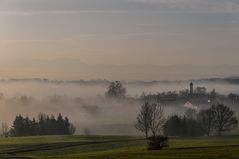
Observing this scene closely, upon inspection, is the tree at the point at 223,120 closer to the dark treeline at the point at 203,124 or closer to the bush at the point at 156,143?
the dark treeline at the point at 203,124

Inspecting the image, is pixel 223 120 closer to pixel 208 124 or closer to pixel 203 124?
pixel 208 124

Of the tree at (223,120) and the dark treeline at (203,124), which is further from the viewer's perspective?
the tree at (223,120)

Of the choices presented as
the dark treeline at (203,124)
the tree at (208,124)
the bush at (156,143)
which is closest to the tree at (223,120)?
the dark treeline at (203,124)

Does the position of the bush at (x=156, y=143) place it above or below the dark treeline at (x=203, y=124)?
below


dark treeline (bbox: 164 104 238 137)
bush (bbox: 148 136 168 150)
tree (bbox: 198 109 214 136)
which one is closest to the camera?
bush (bbox: 148 136 168 150)

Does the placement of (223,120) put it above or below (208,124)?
above

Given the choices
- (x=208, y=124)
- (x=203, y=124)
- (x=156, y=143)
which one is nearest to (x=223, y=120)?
(x=208, y=124)

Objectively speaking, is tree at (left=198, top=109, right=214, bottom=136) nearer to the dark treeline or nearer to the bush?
the dark treeline

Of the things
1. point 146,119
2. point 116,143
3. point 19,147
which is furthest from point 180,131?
point 19,147

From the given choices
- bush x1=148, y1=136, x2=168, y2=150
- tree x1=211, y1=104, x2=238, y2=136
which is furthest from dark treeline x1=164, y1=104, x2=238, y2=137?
bush x1=148, y1=136, x2=168, y2=150

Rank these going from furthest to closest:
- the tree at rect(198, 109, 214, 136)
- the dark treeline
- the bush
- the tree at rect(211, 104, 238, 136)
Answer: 1. the tree at rect(198, 109, 214, 136)
2. the tree at rect(211, 104, 238, 136)
3. the dark treeline
4. the bush

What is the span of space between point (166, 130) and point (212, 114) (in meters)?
22.8

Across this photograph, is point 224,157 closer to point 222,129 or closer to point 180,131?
point 180,131

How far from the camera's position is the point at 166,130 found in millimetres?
183625
